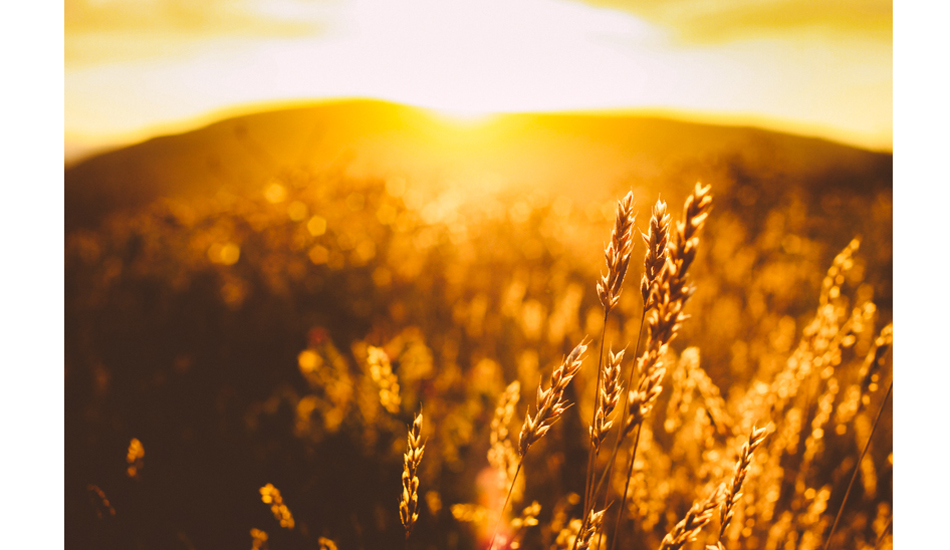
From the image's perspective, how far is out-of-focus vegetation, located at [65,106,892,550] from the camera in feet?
3.65

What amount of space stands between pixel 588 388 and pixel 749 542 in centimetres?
54

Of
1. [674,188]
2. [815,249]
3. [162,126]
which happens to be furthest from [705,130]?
[162,126]

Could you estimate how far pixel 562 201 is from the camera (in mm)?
1593

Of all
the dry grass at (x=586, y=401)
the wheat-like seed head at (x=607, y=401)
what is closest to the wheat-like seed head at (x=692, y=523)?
the dry grass at (x=586, y=401)

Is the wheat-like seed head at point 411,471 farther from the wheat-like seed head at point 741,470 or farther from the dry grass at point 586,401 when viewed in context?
the wheat-like seed head at point 741,470

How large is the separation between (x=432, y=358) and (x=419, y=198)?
20.6 inches

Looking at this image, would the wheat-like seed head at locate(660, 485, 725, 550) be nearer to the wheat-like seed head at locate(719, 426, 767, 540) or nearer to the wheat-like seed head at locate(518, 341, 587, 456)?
the wheat-like seed head at locate(719, 426, 767, 540)

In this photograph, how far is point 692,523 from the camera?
67 cm

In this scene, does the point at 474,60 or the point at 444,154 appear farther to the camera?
the point at 444,154

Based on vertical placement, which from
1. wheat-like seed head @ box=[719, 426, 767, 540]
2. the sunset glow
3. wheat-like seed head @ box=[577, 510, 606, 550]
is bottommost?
wheat-like seed head @ box=[577, 510, 606, 550]

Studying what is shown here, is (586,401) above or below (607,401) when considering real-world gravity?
below

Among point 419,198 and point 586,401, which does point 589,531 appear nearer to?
point 586,401

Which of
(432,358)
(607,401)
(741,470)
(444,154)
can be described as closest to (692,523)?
(741,470)

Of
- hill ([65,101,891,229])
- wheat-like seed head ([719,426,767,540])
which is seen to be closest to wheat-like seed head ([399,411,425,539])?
wheat-like seed head ([719,426,767,540])
